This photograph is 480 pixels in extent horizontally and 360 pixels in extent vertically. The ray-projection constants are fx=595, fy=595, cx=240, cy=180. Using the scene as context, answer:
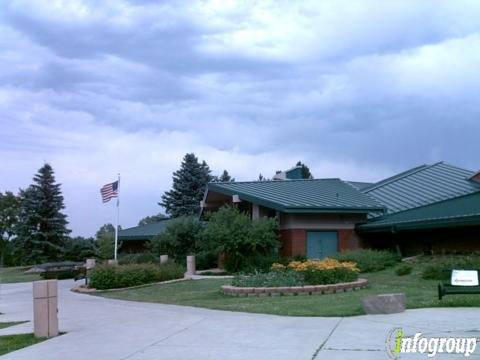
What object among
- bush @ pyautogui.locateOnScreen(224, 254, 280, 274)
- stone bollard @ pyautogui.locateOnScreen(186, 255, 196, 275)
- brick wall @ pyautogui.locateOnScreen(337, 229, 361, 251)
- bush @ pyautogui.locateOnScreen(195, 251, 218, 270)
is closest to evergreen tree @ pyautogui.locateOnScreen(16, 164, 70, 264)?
bush @ pyautogui.locateOnScreen(195, 251, 218, 270)

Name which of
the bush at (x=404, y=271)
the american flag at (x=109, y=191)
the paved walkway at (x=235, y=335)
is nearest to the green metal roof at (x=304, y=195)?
the american flag at (x=109, y=191)

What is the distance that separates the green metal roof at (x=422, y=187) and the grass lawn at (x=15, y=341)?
23.0m

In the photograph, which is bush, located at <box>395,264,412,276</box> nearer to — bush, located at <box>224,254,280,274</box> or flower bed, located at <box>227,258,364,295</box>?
flower bed, located at <box>227,258,364,295</box>

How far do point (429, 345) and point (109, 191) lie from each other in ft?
103

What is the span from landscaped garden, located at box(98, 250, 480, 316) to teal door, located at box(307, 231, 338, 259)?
373 cm

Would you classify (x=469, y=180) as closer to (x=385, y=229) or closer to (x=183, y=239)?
(x=385, y=229)

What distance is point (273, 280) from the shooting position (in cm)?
1797

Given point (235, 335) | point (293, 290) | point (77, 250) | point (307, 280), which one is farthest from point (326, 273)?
point (77, 250)

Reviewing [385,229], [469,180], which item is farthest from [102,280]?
[469,180]

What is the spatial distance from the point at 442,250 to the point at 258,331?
17.5m

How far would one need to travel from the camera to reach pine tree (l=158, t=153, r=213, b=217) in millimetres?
64688

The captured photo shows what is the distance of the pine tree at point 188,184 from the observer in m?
64.7

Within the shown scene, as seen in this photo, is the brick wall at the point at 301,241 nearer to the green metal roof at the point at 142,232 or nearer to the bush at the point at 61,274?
the bush at the point at 61,274

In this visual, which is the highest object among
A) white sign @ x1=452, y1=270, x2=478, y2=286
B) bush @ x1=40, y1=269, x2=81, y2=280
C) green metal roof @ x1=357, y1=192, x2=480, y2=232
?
green metal roof @ x1=357, y1=192, x2=480, y2=232
